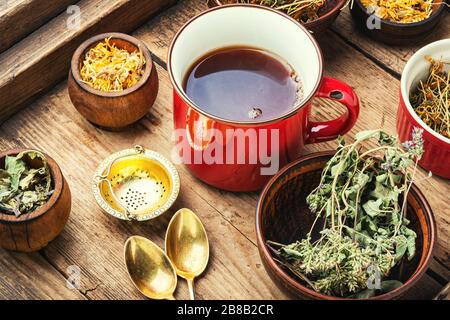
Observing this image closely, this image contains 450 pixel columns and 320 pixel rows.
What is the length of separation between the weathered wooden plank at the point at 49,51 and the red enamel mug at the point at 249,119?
22 cm

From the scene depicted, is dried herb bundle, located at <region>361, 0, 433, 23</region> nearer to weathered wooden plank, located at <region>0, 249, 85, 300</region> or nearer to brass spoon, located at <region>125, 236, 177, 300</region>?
brass spoon, located at <region>125, 236, 177, 300</region>

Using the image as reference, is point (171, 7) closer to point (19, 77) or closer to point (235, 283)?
point (19, 77)

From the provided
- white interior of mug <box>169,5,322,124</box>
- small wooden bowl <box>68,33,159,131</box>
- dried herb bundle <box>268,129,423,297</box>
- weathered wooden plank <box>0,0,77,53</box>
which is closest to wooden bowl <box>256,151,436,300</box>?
dried herb bundle <box>268,129,423,297</box>

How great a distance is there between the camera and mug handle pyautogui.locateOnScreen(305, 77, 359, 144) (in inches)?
51.2

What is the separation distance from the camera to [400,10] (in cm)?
156

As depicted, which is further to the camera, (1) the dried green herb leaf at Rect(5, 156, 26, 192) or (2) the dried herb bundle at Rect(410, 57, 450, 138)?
(2) the dried herb bundle at Rect(410, 57, 450, 138)

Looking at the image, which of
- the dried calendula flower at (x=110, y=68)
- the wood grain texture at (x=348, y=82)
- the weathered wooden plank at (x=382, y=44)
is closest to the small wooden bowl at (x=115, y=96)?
the dried calendula flower at (x=110, y=68)

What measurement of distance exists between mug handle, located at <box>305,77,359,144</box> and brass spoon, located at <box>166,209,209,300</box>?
25 centimetres

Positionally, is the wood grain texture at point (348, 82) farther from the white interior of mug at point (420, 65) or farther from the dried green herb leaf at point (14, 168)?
the dried green herb leaf at point (14, 168)

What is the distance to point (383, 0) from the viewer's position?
1.57 metres

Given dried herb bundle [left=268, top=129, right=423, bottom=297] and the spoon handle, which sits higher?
dried herb bundle [left=268, top=129, right=423, bottom=297]

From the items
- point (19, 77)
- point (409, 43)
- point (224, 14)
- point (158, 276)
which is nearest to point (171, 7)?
point (224, 14)
